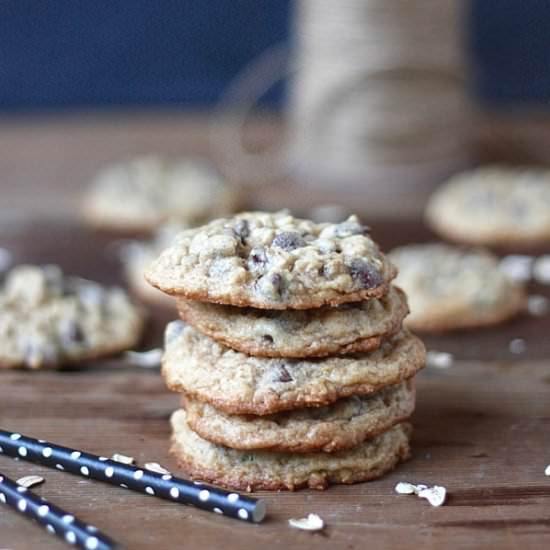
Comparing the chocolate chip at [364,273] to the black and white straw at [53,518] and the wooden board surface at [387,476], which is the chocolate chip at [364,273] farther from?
the black and white straw at [53,518]

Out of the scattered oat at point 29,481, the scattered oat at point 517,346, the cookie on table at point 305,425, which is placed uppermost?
the cookie on table at point 305,425

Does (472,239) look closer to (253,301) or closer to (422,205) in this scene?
(422,205)

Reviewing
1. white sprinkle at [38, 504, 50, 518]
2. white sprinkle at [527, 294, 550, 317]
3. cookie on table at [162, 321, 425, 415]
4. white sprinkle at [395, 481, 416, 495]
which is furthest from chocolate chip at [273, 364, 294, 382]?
white sprinkle at [527, 294, 550, 317]

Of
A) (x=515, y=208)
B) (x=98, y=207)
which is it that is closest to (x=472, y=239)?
(x=515, y=208)

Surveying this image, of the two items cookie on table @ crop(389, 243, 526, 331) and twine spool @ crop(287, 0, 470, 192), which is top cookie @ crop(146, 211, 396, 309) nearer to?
cookie on table @ crop(389, 243, 526, 331)

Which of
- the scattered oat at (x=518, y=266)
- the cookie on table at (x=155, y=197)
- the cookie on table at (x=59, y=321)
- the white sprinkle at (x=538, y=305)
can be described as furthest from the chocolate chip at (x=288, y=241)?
the cookie on table at (x=155, y=197)

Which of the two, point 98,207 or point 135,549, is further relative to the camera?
point 98,207
